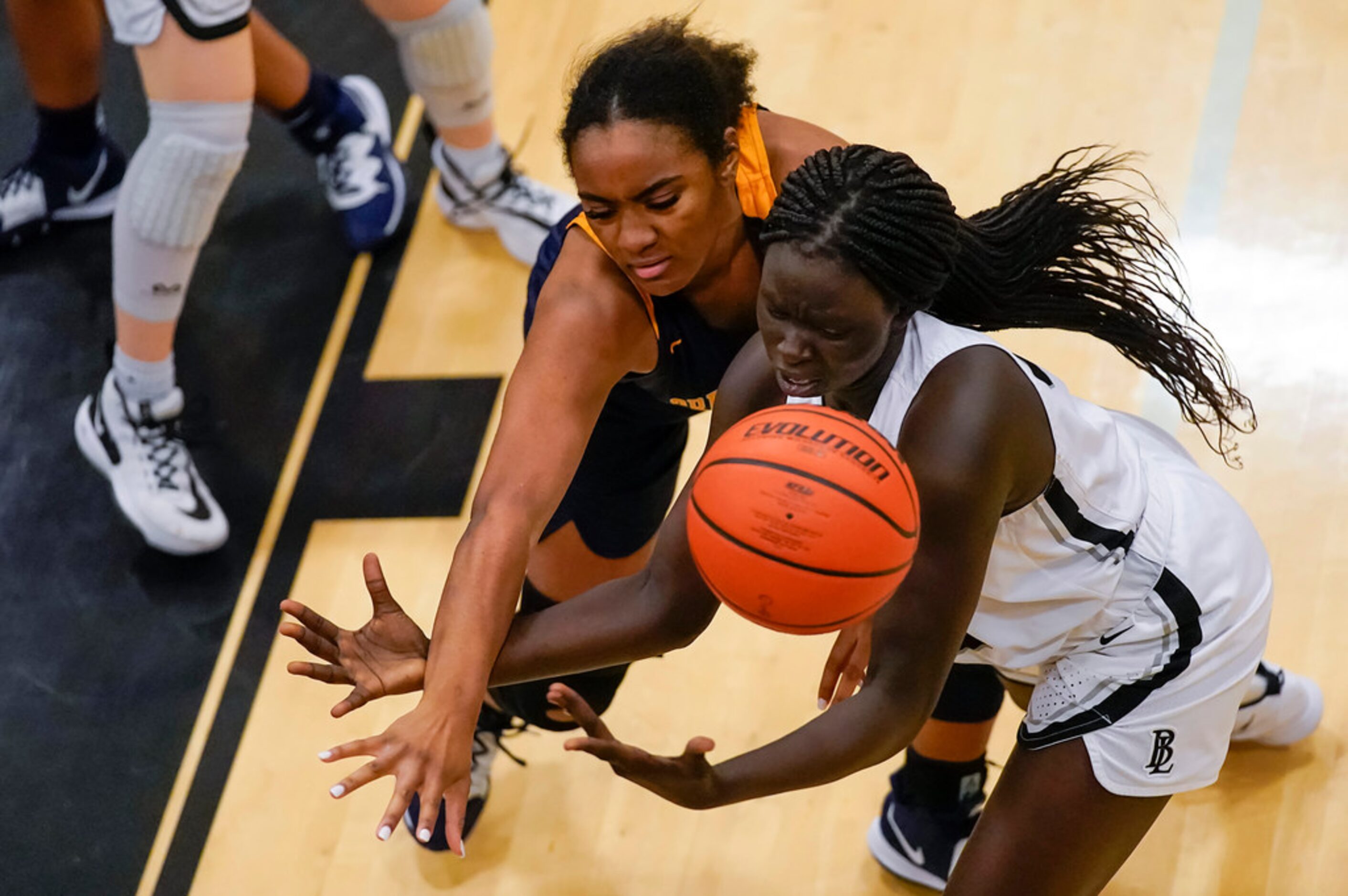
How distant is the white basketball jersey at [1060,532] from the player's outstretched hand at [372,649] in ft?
2.15

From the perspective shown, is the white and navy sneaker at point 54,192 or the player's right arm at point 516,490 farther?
the white and navy sneaker at point 54,192

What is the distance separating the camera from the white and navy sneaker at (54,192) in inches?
154

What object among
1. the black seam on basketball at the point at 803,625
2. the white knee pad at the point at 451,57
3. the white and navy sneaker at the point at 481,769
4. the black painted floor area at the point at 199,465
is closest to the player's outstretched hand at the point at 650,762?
the black seam on basketball at the point at 803,625

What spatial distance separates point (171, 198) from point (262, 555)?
2.61ft

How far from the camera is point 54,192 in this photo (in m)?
3.93

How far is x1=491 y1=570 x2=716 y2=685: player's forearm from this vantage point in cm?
197

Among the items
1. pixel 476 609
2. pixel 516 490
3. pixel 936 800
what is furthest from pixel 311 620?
pixel 936 800

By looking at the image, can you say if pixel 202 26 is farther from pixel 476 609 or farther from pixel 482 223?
pixel 476 609

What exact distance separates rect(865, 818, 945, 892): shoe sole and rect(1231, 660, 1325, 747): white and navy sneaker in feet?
A: 1.91

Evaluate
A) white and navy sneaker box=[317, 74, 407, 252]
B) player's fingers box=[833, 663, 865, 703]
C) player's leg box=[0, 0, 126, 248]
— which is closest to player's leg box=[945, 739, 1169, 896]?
player's fingers box=[833, 663, 865, 703]

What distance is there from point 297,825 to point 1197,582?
1748 millimetres

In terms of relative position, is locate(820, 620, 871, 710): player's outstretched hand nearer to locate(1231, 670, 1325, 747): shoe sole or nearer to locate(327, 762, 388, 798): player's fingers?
locate(327, 762, 388, 798): player's fingers

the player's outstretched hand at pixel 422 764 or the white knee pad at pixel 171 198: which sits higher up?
the player's outstretched hand at pixel 422 764

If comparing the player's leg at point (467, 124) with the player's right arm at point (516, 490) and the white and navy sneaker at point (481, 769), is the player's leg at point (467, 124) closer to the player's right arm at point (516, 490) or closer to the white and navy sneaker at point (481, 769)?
the white and navy sneaker at point (481, 769)
